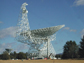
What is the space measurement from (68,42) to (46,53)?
12860 mm

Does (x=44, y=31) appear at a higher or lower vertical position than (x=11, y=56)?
higher

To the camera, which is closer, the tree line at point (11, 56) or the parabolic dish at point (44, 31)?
the parabolic dish at point (44, 31)

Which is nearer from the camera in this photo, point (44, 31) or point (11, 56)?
point (44, 31)

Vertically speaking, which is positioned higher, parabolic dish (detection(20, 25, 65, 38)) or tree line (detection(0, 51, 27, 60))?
parabolic dish (detection(20, 25, 65, 38))

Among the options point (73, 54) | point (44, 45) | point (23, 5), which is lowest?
point (73, 54)

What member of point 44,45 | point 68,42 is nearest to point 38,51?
point 44,45

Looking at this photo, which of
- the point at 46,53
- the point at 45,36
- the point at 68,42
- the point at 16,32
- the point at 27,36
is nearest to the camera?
the point at 16,32

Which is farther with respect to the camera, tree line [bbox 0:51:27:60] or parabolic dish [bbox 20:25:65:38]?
tree line [bbox 0:51:27:60]

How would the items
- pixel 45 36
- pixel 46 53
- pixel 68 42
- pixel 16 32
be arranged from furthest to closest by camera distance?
1. pixel 68 42
2. pixel 46 53
3. pixel 45 36
4. pixel 16 32

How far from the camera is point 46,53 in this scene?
216ft

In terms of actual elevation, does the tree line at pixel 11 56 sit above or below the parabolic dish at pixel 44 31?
below

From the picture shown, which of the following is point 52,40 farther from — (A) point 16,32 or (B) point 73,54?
(A) point 16,32

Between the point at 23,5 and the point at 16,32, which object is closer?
the point at 16,32

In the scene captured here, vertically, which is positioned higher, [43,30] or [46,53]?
[43,30]
